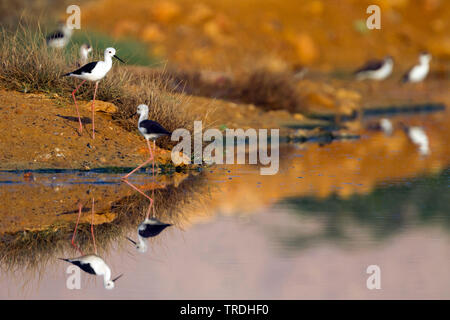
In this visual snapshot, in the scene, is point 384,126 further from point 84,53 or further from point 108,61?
point 108,61

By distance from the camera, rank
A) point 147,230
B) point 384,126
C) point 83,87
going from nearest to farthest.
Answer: point 147,230 → point 83,87 → point 384,126

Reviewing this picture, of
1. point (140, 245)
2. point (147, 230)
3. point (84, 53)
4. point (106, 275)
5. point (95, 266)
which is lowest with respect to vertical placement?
point (106, 275)

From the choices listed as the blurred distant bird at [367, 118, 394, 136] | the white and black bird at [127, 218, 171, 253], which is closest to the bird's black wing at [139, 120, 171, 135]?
the white and black bird at [127, 218, 171, 253]

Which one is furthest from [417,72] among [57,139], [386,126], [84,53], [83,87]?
[57,139]

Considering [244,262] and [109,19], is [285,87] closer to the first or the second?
[244,262]

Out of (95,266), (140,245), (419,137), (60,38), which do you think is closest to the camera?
(95,266)

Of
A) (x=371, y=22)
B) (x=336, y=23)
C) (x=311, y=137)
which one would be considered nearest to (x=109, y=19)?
(x=336, y=23)

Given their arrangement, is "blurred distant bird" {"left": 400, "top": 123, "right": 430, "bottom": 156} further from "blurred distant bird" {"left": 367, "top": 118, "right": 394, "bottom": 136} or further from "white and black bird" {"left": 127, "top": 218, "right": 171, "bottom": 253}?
"white and black bird" {"left": 127, "top": 218, "right": 171, "bottom": 253}
